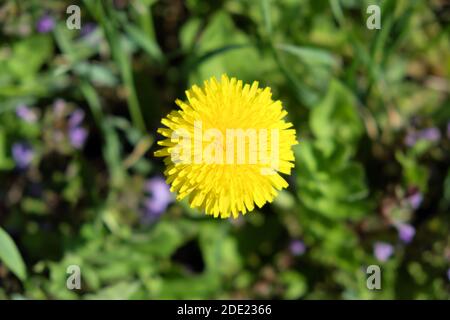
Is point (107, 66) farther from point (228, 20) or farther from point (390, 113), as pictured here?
point (390, 113)

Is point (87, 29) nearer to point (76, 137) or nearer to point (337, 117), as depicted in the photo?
point (76, 137)

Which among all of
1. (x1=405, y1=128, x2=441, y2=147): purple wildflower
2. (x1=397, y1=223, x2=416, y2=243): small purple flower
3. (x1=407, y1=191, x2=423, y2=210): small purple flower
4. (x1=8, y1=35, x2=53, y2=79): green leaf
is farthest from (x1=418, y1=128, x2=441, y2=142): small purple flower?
(x1=8, y1=35, x2=53, y2=79): green leaf

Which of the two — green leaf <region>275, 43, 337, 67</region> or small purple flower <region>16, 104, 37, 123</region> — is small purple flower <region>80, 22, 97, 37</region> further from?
green leaf <region>275, 43, 337, 67</region>

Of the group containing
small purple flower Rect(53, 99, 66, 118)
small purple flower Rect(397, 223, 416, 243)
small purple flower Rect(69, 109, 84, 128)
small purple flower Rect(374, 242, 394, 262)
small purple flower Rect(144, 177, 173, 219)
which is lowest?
small purple flower Rect(374, 242, 394, 262)

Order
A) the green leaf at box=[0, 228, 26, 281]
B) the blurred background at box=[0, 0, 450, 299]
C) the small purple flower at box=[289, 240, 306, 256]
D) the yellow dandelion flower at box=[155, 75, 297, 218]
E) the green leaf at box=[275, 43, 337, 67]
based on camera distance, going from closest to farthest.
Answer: the yellow dandelion flower at box=[155, 75, 297, 218] < the green leaf at box=[0, 228, 26, 281] < the green leaf at box=[275, 43, 337, 67] < the blurred background at box=[0, 0, 450, 299] < the small purple flower at box=[289, 240, 306, 256]

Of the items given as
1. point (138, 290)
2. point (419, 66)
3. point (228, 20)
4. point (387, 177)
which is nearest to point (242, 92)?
point (228, 20)

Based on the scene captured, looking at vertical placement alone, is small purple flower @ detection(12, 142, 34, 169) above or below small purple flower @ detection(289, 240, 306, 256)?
above
